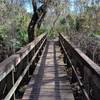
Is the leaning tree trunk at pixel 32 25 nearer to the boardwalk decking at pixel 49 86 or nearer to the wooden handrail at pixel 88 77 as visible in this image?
the boardwalk decking at pixel 49 86

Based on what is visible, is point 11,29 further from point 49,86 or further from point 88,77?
point 88,77

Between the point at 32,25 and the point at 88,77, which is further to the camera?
the point at 32,25

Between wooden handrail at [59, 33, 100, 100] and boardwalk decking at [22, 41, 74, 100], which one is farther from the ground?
wooden handrail at [59, 33, 100, 100]

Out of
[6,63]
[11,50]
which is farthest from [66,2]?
[6,63]

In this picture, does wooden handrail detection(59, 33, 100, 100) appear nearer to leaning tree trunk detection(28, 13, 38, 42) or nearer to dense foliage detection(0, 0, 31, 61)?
leaning tree trunk detection(28, 13, 38, 42)

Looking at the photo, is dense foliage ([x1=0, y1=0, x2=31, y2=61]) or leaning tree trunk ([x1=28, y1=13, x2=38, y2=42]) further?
dense foliage ([x1=0, y1=0, x2=31, y2=61])

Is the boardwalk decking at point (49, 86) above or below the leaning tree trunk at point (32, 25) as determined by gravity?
below

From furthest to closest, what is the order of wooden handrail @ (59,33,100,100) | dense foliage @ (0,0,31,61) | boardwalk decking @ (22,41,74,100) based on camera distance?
dense foliage @ (0,0,31,61) → boardwalk decking @ (22,41,74,100) → wooden handrail @ (59,33,100,100)

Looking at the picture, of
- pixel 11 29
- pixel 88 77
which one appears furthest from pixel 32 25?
pixel 88 77

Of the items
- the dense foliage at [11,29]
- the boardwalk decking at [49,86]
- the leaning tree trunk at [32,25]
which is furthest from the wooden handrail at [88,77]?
the dense foliage at [11,29]

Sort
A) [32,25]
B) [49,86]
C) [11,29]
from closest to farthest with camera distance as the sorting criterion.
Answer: [49,86]
[32,25]
[11,29]

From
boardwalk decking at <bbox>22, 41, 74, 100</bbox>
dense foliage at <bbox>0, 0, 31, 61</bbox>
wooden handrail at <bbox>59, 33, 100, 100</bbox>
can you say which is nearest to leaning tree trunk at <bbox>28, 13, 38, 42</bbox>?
dense foliage at <bbox>0, 0, 31, 61</bbox>

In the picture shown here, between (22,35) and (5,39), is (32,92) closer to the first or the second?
(5,39)

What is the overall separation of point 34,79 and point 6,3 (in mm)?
A: 15502
